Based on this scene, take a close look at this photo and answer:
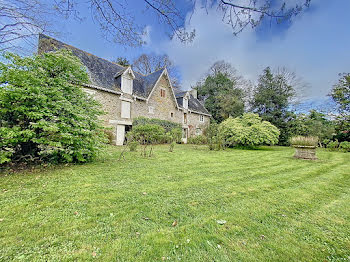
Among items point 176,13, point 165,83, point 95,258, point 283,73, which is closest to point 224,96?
point 283,73

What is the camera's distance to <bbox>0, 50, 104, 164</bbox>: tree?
3695 millimetres

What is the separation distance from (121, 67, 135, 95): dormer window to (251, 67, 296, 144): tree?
1648cm

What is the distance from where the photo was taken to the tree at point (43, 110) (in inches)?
145

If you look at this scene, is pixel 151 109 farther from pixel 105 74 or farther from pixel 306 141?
pixel 306 141

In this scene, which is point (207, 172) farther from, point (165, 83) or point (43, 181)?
point (165, 83)

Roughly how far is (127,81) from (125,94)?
1297 millimetres

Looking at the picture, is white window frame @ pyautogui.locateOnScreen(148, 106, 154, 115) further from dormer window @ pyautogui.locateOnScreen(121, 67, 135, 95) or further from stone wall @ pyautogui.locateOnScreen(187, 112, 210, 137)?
stone wall @ pyautogui.locateOnScreen(187, 112, 210, 137)

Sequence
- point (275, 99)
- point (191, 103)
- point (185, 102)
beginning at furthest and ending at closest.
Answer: point (191, 103)
point (185, 102)
point (275, 99)

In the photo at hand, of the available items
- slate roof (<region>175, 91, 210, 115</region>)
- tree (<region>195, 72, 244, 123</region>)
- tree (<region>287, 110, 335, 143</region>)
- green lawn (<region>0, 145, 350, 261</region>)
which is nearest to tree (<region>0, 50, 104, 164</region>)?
green lawn (<region>0, 145, 350, 261</region>)

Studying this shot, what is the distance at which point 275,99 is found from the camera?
19219 mm

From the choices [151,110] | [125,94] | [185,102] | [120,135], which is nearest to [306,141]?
[151,110]

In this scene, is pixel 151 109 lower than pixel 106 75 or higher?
lower

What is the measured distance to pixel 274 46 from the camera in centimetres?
283

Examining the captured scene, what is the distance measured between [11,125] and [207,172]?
5.70m
